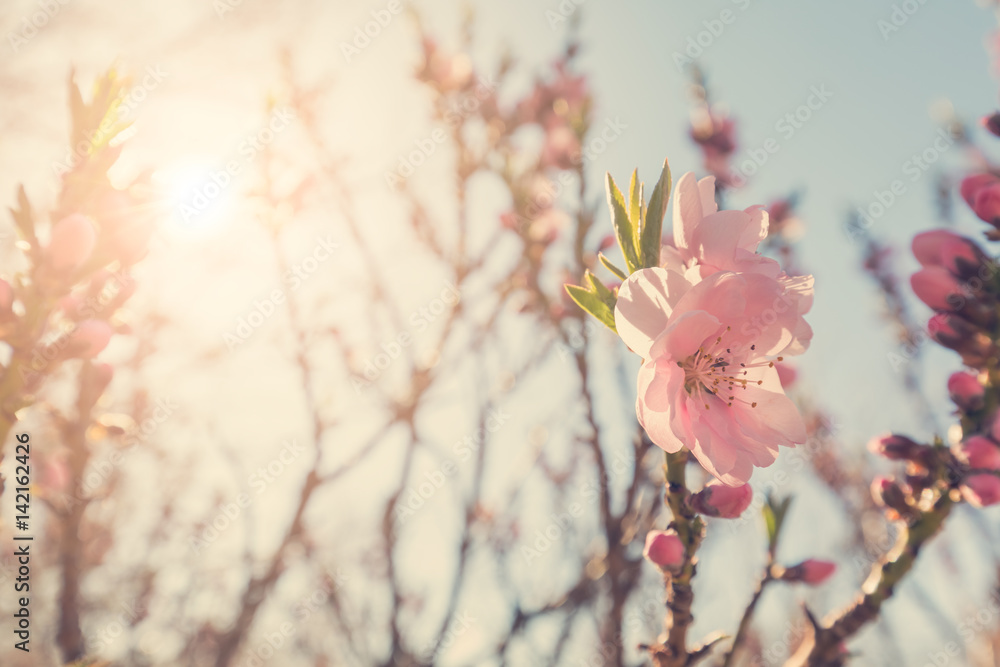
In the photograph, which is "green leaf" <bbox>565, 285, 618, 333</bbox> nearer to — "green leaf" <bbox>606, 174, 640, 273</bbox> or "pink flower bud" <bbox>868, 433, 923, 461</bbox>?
"green leaf" <bbox>606, 174, 640, 273</bbox>

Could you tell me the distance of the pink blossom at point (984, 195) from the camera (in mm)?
1468

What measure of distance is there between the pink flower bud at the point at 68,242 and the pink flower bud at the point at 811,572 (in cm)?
169

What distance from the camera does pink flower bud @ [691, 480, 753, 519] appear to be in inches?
43.2

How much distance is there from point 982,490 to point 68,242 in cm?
200

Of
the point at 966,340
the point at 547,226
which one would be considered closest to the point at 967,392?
the point at 966,340

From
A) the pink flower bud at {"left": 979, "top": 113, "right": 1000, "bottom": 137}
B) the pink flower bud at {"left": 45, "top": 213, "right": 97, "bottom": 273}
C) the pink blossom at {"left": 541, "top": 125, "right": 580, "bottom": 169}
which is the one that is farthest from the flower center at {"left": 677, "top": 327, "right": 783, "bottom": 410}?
the pink blossom at {"left": 541, "top": 125, "right": 580, "bottom": 169}

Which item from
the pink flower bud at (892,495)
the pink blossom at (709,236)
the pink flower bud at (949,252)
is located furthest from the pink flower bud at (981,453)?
the pink blossom at (709,236)

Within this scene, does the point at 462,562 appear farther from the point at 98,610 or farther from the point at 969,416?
the point at 98,610

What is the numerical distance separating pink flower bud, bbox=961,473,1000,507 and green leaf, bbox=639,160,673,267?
0.90 metres

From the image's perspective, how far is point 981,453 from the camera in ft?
4.14

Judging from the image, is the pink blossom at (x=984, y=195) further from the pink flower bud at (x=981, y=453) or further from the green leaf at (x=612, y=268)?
the green leaf at (x=612, y=268)

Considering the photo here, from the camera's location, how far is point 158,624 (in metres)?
4.43

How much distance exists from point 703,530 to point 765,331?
0.40m

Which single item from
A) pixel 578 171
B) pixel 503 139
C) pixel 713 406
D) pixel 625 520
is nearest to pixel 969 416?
pixel 713 406
